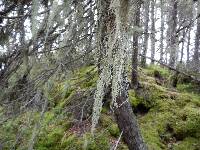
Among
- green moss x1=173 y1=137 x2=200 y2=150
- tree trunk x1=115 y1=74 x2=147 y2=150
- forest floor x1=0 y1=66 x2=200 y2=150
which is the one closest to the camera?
Result: tree trunk x1=115 y1=74 x2=147 y2=150

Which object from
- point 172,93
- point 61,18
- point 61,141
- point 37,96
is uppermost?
point 61,18

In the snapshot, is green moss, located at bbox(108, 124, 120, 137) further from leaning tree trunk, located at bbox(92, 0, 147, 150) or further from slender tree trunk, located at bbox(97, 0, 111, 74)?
slender tree trunk, located at bbox(97, 0, 111, 74)

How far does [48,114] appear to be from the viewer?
27.9 ft

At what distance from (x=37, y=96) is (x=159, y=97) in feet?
16.9

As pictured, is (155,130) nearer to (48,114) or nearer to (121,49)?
(48,114)

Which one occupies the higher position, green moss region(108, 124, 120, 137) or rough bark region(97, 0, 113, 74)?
rough bark region(97, 0, 113, 74)

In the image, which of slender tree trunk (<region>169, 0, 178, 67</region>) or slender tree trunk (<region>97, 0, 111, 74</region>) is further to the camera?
slender tree trunk (<region>169, 0, 178, 67</region>)

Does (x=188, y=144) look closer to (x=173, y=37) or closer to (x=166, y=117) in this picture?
(x=166, y=117)

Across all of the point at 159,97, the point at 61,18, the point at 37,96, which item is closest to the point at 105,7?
the point at 61,18

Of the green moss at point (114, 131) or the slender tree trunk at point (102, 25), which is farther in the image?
the green moss at point (114, 131)

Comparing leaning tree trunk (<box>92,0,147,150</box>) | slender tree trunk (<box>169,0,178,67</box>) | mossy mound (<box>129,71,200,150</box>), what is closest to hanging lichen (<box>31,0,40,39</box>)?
leaning tree trunk (<box>92,0,147,150</box>)

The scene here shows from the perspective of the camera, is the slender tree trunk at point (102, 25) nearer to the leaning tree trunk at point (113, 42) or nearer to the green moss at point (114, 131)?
the leaning tree trunk at point (113, 42)

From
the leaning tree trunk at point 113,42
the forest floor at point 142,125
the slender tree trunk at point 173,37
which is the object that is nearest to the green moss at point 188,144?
the forest floor at point 142,125

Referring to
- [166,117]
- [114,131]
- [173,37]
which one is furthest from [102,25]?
[166,117]
